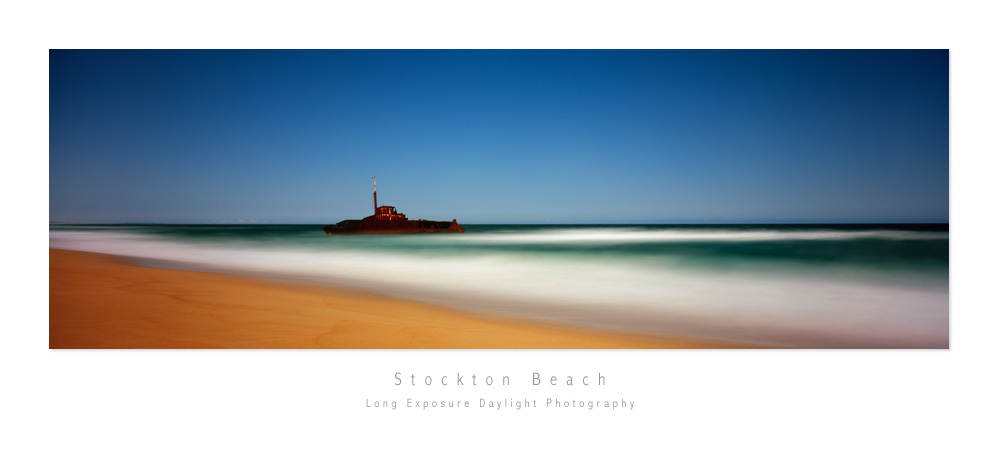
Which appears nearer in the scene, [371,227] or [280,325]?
[280,325]

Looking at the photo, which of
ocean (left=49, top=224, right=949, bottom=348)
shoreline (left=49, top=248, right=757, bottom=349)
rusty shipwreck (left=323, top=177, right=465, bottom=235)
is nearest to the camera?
shoreline (left=49, top=248, right=757, bottom=349)

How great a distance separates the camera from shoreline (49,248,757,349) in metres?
3.43

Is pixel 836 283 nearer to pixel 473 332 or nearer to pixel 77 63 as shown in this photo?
pixel 473 332

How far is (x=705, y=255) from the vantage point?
9.72 meters

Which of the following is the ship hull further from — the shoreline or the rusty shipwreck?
the shoreline

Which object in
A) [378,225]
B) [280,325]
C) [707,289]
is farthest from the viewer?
[378,225]

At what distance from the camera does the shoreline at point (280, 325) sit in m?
3.43

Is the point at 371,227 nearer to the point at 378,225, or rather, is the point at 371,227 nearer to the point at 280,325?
the point at 378,225

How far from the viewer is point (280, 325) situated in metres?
3.68

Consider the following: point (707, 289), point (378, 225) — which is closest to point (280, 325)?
point (707, 289)

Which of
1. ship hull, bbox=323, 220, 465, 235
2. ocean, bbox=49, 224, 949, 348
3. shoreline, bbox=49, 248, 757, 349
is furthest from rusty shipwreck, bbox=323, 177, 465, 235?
shoreline, bbox=49, 248, 757, 349
